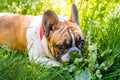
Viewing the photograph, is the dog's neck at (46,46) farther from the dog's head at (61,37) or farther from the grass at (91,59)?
the grass at (91,59)

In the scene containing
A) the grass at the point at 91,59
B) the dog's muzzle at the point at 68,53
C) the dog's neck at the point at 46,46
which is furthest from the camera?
the dog's neck at the point at 46,46

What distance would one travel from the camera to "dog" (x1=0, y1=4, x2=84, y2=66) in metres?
3.75

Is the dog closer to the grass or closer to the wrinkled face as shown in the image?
the wrinkled face

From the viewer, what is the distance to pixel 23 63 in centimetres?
353

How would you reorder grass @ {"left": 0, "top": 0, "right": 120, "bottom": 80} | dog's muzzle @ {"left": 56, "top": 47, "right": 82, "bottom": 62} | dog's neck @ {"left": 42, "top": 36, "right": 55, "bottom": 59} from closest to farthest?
grass @ {"left": 0, "top": 0, "right": 120, "bottom": 80} < dog's muzzle @ {"left": 56, "top": 47, "right": 82, "bottom": 62} < dog's neck @ {"left": 42, "top": 36, "right": 55, "bottom": 59}

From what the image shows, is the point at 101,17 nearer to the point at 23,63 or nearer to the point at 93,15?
the point at 93,15

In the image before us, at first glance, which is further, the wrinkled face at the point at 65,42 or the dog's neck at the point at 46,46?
the dog's neck at the point at 46,46

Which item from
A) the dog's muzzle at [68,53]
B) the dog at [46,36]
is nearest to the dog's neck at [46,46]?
the dog at [46,36]

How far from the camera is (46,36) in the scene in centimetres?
384

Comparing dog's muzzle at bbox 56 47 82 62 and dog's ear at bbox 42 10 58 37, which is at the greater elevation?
dog's ear at bbox 42 10 58 37

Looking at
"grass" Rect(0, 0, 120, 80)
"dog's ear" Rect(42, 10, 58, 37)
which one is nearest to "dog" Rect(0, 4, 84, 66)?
"dog's ear" Rect(42, 10, 58, 37)

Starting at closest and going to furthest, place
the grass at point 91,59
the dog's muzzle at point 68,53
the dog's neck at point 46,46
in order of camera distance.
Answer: the grass at point 91,59
the dog's muzzle at point 68,53
the dog's neck at point 46,46

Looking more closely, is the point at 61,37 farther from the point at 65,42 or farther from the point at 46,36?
the point at 46,36

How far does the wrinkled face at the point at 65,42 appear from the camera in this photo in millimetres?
3734
